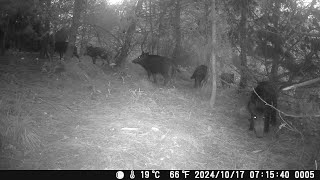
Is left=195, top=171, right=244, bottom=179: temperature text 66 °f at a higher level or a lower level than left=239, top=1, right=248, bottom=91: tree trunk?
lower

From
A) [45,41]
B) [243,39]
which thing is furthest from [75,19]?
[243,39]

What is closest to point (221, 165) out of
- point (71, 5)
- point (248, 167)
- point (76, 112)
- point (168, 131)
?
point (248, 167)

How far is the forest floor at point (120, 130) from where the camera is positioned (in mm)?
6156

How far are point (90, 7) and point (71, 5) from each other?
3.95ft

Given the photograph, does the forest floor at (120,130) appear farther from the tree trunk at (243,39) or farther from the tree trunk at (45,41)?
the tree trunk at (45,41)

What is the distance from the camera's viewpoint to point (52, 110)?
8.30 m

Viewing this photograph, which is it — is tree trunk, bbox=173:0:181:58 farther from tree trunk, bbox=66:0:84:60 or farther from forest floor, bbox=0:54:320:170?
tree trunk, bbox=66:0:84:60

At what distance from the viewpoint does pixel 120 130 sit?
7.52 meters

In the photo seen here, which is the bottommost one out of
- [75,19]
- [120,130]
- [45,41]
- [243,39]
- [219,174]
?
[219,174]

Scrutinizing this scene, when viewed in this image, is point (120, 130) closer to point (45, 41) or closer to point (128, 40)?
point (128, 40)

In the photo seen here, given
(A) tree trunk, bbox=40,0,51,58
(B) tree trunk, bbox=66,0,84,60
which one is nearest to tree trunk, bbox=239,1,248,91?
(B) tree trunk, bbox=66,0,84,60

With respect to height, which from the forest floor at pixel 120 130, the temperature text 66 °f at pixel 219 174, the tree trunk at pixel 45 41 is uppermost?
the tree trunk at pixel 45 41

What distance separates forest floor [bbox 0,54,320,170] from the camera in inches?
242

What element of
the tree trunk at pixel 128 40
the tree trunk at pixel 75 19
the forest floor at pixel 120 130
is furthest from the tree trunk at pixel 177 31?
the tree trunk at pixel 75 19
